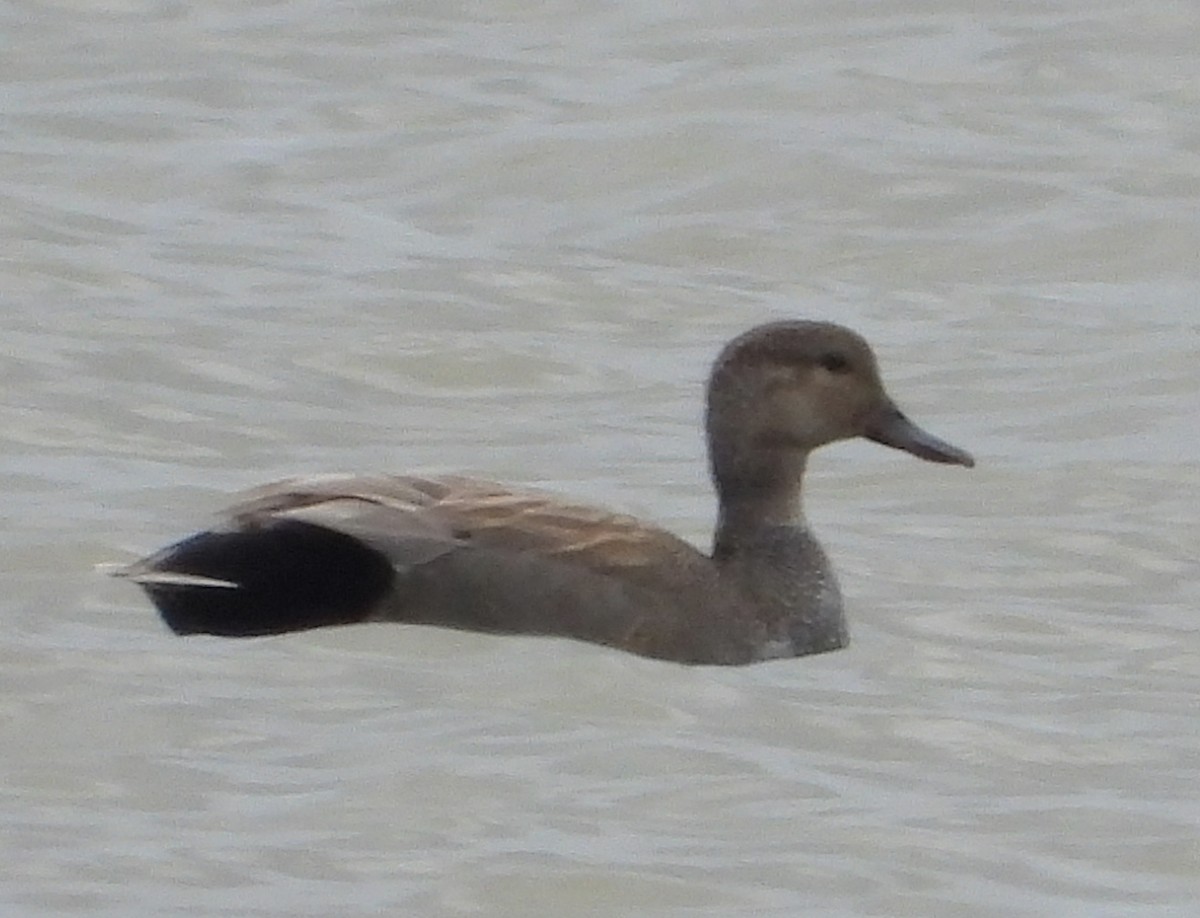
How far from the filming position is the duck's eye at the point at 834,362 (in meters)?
11.7

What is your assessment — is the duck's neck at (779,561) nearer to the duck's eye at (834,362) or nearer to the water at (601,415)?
the water at (601,415)

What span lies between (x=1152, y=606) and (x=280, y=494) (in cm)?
239

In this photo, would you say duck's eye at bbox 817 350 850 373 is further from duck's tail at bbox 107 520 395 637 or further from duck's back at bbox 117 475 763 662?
duck's tail at bbox 107 520 395 637

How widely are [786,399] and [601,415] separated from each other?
8.55 ft

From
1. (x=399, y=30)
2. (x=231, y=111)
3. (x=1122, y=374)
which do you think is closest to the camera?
(x=1122, y=374)

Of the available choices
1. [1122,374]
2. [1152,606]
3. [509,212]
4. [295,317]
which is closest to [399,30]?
[509,212]

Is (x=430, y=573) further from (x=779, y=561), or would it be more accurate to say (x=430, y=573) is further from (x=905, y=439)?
(x=905, y=439)

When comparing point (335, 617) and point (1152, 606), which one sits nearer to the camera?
point (335, 617)

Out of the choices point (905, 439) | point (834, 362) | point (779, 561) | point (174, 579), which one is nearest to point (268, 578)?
point (174, 579)

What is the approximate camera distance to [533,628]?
36.9 ft

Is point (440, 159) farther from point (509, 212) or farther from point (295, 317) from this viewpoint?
point (295, 317)

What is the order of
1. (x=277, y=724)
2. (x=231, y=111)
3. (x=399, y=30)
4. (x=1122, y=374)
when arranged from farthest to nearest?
(x=399, y=30) → (x=231, y=111) → (x=1122, y=374) → (x=277, y=724)

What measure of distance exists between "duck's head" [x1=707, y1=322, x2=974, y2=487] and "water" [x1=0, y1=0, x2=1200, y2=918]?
53 centimetres

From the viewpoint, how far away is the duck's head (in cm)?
1169
